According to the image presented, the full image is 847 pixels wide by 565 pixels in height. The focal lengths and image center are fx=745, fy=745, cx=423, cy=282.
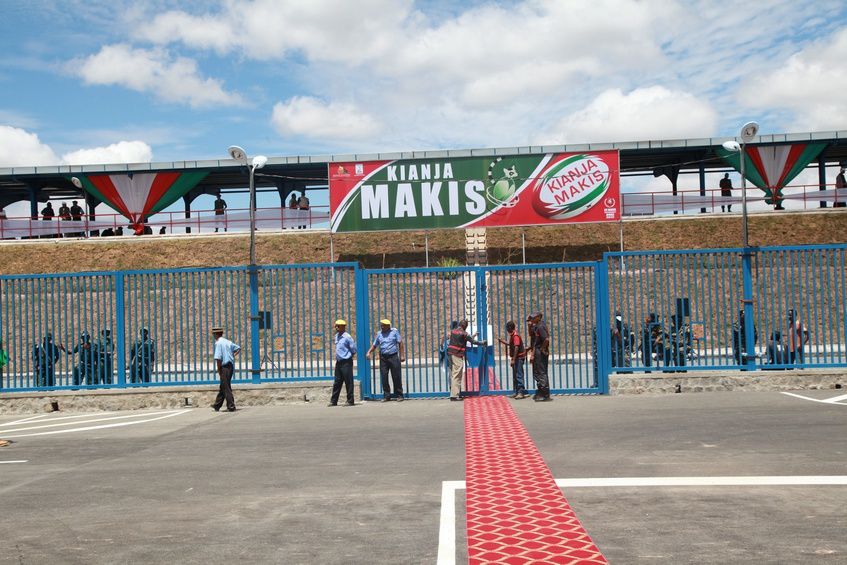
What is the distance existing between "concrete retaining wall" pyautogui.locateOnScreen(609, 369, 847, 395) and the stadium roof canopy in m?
17.3

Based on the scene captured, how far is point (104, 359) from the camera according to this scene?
14281 millimetres

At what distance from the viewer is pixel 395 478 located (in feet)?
25.3

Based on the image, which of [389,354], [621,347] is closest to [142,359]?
[389,354]

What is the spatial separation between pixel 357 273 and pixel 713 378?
697cm

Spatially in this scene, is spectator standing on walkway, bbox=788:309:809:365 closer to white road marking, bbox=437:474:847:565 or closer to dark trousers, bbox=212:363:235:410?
white road marking, bbox=437:474:847:565

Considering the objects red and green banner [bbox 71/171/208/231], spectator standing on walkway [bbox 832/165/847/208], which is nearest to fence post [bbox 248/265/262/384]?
red and green banner [bbox 71/171/208/231]

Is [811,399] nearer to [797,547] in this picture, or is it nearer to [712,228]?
[797,547]

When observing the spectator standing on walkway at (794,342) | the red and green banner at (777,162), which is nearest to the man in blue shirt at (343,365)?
the spectator standing on walkway at (794,342)

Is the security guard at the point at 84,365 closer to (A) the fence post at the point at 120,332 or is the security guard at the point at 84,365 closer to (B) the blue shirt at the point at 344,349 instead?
(A) the fence post at the point at 120,332

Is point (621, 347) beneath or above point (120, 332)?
beneath

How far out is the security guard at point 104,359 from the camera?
46.6ft

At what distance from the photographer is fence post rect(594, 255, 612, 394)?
45.9 ft

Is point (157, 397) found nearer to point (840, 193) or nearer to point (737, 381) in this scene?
point (737, 381)

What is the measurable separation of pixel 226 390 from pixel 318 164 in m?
22.4
